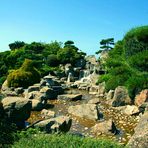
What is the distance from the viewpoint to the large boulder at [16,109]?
538 inches

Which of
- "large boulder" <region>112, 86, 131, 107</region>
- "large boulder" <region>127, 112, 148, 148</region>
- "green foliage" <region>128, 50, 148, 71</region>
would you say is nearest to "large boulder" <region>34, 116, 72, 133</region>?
"large boulder" <region>127, 112, 148, 148</region>

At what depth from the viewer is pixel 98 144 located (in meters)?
9.61

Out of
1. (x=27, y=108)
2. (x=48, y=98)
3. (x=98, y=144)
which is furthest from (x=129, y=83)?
(x=98, y=144)

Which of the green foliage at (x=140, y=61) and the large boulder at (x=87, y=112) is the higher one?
the green foliage at (x=140, y=61)

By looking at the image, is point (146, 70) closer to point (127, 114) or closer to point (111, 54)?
point (127, 114)

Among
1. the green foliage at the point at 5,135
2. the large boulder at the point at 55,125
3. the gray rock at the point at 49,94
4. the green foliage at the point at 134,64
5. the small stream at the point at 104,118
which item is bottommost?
the small stream at the point at 104,118

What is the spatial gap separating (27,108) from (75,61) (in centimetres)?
3373

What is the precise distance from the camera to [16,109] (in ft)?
45.5

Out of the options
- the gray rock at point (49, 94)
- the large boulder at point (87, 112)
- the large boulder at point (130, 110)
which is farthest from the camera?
the gray rock at point (49, 94)

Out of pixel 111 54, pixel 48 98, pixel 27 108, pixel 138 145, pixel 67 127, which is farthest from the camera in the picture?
pixel 111 54

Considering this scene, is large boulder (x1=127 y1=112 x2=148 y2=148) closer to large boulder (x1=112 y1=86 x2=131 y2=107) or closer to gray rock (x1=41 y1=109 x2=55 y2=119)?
gray rock (x1=41 y1=109 x2=55 y2=119)

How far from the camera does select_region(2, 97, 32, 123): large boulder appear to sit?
13.7 m

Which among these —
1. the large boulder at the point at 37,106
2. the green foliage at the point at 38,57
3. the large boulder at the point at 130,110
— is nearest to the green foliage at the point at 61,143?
the large boulder at the point at 130,110

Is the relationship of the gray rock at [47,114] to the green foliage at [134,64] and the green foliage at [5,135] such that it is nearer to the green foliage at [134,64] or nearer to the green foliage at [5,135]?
the green foliage at [134,64]
